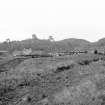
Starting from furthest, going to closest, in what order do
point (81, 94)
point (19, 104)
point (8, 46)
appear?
point (8, 46) < point (19, 104) < point (81, 94)

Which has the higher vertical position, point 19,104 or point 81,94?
point 81,94

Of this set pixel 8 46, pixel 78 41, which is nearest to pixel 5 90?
pixel 8 46

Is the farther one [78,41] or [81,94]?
[78,41]

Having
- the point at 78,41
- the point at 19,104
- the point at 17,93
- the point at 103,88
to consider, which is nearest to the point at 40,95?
the point at 19,104

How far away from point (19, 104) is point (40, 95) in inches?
51.3

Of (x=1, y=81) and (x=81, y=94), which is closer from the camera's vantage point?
(x=81, y=94)

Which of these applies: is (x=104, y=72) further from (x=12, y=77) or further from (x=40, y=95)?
(x=12, y=77)

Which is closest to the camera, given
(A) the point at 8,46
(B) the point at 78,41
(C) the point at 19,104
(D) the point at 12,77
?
(C) the point at 19,104

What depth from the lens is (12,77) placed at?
18.6m

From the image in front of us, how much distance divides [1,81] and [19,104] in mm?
7133

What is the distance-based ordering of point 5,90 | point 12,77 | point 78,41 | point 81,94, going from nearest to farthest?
point 81,94 → point 5,90 → point 12,77 → point 78,41

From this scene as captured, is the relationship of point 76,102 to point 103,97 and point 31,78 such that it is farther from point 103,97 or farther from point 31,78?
point 31,78

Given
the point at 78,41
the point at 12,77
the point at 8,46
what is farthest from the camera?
the point at 78,41

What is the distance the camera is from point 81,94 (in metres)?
9.68
